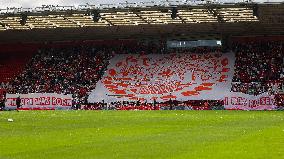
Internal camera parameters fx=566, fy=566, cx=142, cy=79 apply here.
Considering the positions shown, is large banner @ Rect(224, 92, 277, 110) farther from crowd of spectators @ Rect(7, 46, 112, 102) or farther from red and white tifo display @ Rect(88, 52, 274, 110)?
crowd of spectators @ Rect(7, 46, 112, 102)

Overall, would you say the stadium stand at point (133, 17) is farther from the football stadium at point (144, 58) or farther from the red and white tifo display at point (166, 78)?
the red and white tifo display at point (166, 78)

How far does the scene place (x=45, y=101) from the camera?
173 ft

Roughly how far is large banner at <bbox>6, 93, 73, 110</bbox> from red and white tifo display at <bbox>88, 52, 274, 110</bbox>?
363 centimetres

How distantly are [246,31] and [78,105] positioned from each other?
19412mm

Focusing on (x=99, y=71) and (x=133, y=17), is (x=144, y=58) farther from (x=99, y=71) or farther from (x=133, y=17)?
(x=133, y=17)

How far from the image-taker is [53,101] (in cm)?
5256

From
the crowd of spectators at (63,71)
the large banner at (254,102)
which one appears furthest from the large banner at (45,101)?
the large banner at (254,102)

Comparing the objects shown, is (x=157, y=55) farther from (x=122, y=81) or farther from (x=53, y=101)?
(x=53, y=101)

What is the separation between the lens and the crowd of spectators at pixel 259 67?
50.7 metres

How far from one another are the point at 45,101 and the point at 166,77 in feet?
43.7

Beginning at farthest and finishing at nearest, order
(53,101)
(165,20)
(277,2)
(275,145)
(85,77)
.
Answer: (85,77) < (165,20) < (53,101) < (277,2) < (275,145)

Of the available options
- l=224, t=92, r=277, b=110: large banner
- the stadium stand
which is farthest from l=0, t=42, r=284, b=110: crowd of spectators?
the stadium stand

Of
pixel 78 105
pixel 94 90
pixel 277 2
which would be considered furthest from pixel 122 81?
pixel 277 2

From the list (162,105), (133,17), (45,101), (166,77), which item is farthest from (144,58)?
(45,101)
